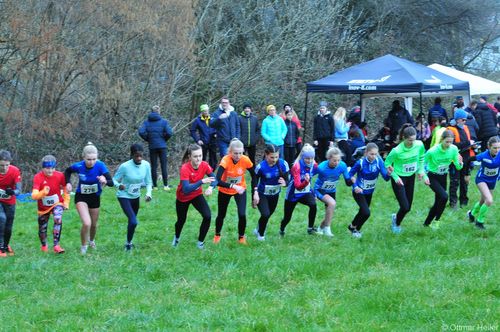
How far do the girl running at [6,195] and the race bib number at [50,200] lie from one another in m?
0.46

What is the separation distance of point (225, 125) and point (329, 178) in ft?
20.2

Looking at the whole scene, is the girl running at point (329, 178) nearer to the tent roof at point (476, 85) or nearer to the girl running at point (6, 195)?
the girl running at point (6, 195)

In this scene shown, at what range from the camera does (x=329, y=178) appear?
1148 centimetres

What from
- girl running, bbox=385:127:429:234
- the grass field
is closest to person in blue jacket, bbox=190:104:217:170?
the grass field

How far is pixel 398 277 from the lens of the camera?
26.9 feet

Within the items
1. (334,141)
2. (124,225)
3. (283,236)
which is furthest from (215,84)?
(283,236)

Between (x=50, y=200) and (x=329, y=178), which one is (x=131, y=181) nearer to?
(x=50, y=200)

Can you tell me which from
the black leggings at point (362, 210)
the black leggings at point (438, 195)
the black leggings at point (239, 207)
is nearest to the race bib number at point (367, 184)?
the black leggings at point (362, 210)

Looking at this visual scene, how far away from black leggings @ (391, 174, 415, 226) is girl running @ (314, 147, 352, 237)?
3.05ft

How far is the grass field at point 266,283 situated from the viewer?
6.89 meters

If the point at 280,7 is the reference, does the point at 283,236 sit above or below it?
below

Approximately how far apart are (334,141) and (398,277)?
10700 mm

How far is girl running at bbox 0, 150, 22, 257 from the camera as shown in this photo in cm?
1072

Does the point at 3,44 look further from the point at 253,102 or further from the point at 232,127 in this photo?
the point at 253,102
